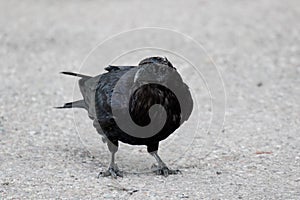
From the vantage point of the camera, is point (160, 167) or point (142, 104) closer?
point (142, 104)

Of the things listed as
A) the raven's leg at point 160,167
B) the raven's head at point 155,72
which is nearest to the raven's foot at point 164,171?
the raven's leg at point 160,167

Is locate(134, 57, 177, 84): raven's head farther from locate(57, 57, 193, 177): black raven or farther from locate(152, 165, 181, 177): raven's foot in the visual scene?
locate(152, 165, 181, 177): raven's foot

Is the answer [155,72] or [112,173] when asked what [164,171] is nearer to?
[112,173]

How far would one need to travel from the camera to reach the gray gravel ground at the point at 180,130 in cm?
536

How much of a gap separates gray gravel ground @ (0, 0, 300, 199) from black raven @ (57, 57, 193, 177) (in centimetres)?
47

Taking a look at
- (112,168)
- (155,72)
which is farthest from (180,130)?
(155,72)

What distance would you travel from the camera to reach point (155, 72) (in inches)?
193

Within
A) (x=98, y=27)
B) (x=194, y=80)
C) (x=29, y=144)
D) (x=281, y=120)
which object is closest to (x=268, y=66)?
(x=194, y=80)

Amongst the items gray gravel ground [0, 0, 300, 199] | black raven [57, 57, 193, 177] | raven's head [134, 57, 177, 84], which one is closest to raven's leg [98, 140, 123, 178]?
black raven [57, 57, 193, 177]

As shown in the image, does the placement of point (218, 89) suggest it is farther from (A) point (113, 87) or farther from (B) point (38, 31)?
(B) point (38, 31)

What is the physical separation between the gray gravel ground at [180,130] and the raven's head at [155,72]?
3.07 ft

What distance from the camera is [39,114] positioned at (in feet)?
24.7

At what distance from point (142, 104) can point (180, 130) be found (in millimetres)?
2327

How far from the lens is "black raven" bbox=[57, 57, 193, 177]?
4.97 m
